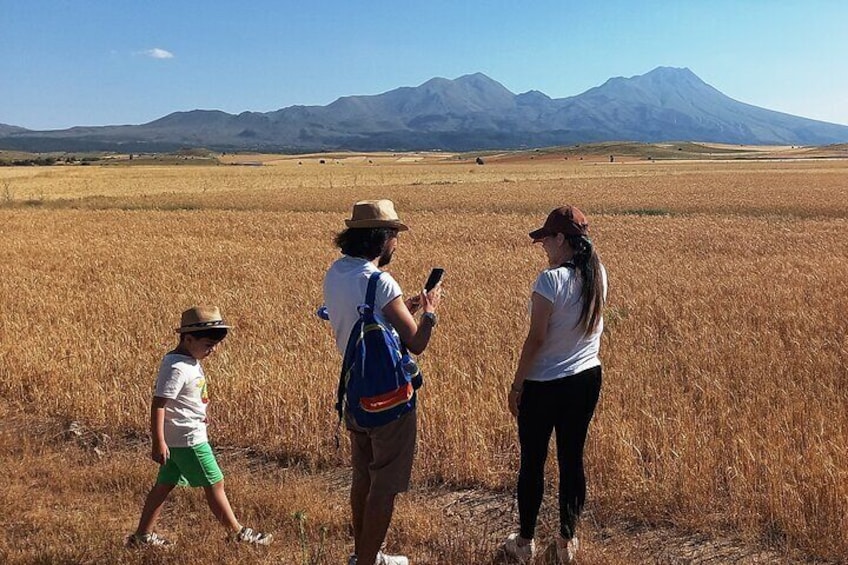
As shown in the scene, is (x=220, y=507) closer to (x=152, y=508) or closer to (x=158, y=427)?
(x=152, y=508)

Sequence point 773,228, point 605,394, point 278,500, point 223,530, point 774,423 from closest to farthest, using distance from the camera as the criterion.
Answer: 1. point 223,530
2. point 278,500
3. point 774,423
4. point 605,394
5. point 773,228

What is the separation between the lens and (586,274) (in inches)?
157

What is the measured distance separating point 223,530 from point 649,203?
33086 millimetres

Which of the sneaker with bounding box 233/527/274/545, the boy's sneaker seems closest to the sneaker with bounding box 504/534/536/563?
the sneaker with bounding box 233/527/274/545

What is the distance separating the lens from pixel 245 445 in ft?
20.2

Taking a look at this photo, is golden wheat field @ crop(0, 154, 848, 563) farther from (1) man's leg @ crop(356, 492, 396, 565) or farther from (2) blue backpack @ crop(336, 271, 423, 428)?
(2) blue backpack @ crop(336, 271, 423, 428)

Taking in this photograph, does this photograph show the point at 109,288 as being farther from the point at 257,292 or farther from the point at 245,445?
the point at 245,445

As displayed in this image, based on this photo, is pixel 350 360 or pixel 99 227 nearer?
pixel 350 360

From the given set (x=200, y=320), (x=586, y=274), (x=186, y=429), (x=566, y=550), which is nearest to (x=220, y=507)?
(x=186, y=429)

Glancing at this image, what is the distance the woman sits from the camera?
397 cm

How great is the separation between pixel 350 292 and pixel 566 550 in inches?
77.1

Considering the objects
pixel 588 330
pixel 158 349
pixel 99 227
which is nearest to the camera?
pixel 588 330

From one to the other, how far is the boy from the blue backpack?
1.11 meters

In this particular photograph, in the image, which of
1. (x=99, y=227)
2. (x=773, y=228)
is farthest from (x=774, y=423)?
(x=99, y=227)
